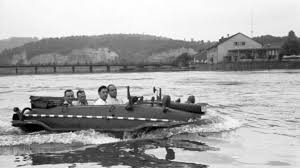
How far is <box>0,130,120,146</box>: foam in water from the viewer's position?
11.8 m

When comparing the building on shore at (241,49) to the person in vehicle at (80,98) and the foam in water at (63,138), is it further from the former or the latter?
the foam in water at (63,138)

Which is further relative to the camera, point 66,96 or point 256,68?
point 256,68

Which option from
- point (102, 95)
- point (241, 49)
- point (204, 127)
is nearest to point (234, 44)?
point (241, 49)

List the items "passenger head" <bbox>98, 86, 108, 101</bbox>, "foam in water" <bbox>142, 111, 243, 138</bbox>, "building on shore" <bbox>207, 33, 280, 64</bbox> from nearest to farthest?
"foam in water" <bbox>142, 111, 243, 138</bbox> → "passenger head" <bbox>98, 86, 108, 101</bbox> → "building on shore" <bbox>207, 33, 280, 64</bbox>

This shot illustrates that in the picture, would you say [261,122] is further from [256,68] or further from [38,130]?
[256,68]

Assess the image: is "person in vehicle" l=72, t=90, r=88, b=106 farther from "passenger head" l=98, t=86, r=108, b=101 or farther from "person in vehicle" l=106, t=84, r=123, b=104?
"person in vehicle" l=106, t=84, r=123, b=104

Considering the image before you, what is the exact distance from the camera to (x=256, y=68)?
8406 cm

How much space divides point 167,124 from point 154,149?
0.85m

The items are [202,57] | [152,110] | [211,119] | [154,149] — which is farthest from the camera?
[202,57]

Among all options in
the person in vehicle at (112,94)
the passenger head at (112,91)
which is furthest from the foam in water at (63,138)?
the passenger head at (112,91)

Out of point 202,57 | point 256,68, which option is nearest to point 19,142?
point 256,68

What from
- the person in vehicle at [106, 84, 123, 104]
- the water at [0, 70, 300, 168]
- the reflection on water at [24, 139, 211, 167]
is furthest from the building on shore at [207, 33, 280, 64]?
the reflection on water at [24, 139, 211, 167]

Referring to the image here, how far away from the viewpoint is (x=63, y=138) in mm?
12023

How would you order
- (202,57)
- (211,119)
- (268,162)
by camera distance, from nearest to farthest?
(268,162) < (211,119) < (202,57)
